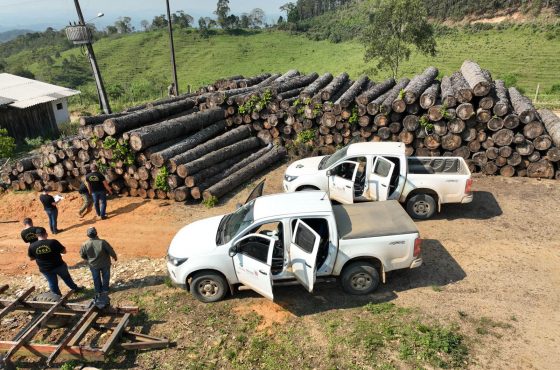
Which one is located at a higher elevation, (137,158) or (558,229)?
(137,158)

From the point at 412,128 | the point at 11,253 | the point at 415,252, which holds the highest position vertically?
the point at 412,128

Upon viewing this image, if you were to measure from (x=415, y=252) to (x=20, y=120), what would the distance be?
27.5m

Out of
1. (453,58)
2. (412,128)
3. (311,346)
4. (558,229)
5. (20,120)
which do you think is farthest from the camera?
(453,58)

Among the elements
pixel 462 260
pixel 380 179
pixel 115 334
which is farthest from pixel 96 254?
pixel 462 260

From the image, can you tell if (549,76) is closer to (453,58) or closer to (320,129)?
(453,58)

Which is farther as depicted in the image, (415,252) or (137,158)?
(137,158)

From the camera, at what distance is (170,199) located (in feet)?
46.5

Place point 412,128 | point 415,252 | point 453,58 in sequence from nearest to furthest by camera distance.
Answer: point 415,252 → point 412,128 → point 453,58

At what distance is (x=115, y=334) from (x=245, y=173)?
352 inches

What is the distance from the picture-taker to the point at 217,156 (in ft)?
50.6

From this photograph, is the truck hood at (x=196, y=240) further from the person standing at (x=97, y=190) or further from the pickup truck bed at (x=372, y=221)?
the person standing at (x=97, y=190)

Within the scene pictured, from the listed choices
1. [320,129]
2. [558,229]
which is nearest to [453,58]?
[320,129]

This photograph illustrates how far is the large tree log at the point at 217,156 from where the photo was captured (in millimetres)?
13641

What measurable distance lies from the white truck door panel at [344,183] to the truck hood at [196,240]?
3815 mm
